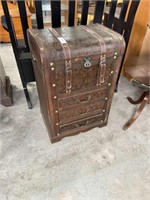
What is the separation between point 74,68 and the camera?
2.90 feet

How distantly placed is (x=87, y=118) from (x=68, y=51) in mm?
611

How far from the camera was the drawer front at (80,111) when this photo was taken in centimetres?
111

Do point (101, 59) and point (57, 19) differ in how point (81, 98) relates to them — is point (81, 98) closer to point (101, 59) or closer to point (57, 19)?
point (101, 59)

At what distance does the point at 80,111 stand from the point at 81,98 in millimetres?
135

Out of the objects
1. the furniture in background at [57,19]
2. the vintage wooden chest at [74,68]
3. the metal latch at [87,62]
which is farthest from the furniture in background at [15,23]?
the metal latch at [87,62]

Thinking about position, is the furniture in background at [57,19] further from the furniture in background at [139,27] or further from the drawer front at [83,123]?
the drawer front at [83,123]

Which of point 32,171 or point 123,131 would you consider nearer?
point 32,171

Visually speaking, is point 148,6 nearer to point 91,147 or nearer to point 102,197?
point 91,147

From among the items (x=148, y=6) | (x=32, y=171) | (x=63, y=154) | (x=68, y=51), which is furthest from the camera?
(x=148, y=6)

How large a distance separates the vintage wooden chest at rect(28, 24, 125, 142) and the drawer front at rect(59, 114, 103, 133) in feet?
0.08

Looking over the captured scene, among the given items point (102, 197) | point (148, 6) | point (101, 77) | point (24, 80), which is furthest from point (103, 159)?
point (148, 6)

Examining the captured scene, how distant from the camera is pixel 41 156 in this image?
1199mm

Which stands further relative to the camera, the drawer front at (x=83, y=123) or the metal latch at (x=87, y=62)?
the drawer front at (x=83, y=123)

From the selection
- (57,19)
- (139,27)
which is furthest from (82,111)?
(139,27)
